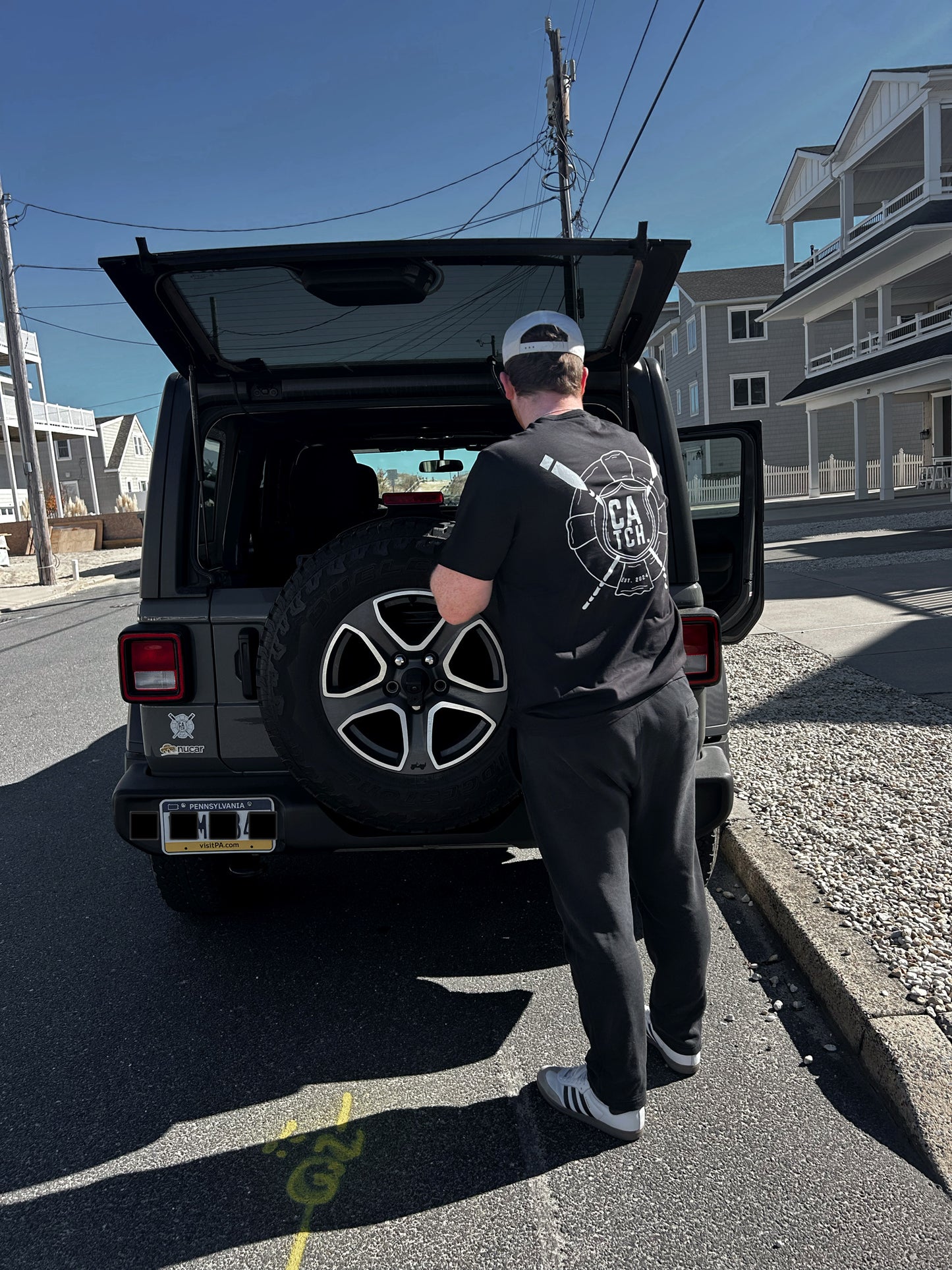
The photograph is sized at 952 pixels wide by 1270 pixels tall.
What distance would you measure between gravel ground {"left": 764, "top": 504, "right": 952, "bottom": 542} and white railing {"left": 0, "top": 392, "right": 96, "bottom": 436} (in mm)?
31709

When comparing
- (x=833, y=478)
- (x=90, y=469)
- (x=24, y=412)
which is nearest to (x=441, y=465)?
(x=24, y=412)

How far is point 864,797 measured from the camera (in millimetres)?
4344

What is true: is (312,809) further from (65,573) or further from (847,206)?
(847,206)

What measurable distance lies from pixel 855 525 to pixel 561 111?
11.5 metres

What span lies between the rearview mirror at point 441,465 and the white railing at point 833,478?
1258 inches

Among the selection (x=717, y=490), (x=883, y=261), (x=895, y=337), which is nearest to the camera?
(x=883, y=261)

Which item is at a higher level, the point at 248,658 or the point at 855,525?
the point at 248,658

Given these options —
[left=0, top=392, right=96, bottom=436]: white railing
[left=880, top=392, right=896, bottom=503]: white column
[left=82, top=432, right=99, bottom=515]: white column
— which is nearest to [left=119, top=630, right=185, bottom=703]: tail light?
[left=880, top=392, right=896, bottom=503]: white column

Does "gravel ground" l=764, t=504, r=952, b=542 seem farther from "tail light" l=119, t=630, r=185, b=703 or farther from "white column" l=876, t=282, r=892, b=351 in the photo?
"tail light" l=119, t=630, r=185, b=703

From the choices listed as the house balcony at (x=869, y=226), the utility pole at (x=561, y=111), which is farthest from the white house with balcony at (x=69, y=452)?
the house balcony at (x=869, y=226)

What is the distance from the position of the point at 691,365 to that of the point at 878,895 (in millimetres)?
39237

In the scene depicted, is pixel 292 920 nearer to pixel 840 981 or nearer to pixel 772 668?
pixel 840 981

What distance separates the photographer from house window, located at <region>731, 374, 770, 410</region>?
38.2 meters

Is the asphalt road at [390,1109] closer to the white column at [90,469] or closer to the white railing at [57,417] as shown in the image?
the white railing at [57,417]
